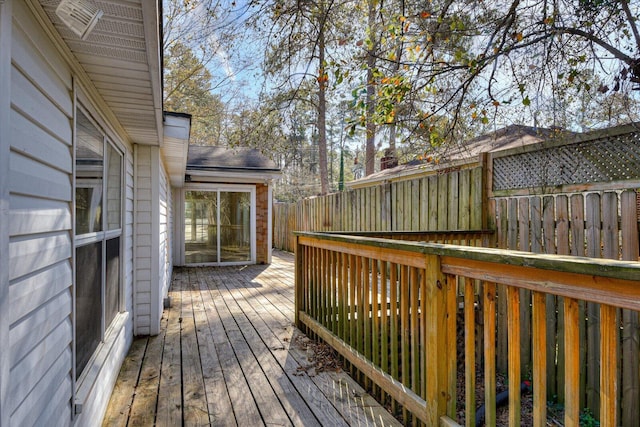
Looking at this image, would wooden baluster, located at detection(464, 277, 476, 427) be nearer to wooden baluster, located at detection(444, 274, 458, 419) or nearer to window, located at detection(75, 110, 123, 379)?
wooden baluster, located at detection(444, 274, 458, 419)

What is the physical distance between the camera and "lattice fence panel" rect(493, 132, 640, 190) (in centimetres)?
275

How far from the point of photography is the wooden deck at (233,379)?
7.32 feet

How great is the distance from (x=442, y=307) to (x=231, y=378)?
5.70 ft

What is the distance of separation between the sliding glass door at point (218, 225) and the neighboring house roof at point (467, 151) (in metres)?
3.92

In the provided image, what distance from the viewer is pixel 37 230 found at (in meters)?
1.34

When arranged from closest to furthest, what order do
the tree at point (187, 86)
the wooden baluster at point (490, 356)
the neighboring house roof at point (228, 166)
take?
the wooden baluster at point (490, 356)
the neighboring house roof at point (228, 166)
the tree at point (187, 86)

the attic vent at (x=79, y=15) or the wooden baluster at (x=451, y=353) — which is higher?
the attic vent at (x=79, y=15)

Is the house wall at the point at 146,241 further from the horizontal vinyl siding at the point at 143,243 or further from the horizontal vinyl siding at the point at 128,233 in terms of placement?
the horizontal vinyl siding at the point at 128,233

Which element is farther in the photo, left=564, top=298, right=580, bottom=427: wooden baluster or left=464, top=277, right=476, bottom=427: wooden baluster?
left=464, top=277, right=476, bottom=427: wooden baluster

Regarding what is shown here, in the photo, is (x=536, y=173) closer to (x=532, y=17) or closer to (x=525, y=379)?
(x=532, y=17)

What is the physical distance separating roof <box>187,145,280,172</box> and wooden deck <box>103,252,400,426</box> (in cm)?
397

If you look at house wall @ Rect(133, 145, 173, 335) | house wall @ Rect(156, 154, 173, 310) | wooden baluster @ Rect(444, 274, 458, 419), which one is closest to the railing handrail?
wooden baluster @ Rect(444, 274, 458, 419)

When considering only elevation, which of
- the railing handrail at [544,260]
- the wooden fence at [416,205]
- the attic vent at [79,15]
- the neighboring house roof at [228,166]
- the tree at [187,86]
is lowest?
the railing handrail at [544,260]

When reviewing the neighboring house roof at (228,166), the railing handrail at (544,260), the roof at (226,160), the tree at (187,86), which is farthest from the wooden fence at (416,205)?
the tree at (187,86)
